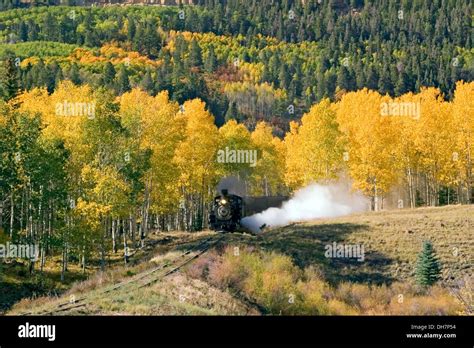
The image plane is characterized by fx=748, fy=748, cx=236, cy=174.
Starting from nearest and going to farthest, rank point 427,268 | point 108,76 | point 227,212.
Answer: point 427,268 → point 227,212 → point 108,76

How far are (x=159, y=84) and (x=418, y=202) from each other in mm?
94020

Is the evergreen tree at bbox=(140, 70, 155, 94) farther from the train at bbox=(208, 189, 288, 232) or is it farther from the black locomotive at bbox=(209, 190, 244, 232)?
the black locomotive at bbox=(209, 190, 244, 232)

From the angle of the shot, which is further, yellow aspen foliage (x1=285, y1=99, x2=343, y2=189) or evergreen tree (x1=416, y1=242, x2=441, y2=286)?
yellow aspen foliage (x1=285, y1=99, x2=343, y2=189)

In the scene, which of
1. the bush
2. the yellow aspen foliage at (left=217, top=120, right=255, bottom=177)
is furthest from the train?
the yellow aspen foliage at (left=217, top=120, right=255, bottom=177)

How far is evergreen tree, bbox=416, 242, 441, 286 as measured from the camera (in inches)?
1666

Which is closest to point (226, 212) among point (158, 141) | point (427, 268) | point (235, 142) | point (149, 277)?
point (158, 141)

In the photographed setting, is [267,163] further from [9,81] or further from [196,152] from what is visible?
[9,81]

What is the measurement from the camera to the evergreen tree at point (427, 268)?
1666 inches

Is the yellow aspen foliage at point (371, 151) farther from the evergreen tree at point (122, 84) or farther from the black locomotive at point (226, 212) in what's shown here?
the evergreen tree at point (122, 84)

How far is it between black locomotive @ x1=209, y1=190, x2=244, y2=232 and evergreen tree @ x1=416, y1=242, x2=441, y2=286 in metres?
13.0

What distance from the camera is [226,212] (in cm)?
5084

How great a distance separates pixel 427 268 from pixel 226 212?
14.3m
